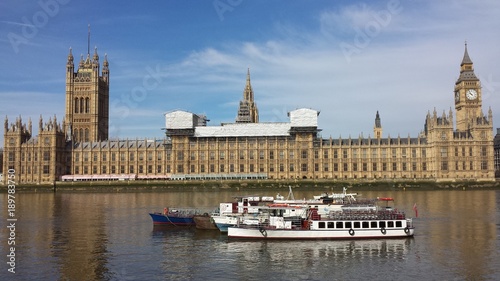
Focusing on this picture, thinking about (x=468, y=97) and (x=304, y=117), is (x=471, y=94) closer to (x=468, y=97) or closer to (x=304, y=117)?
(x=468, y=97)

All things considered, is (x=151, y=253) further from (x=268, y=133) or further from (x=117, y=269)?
(x=268, y=133)

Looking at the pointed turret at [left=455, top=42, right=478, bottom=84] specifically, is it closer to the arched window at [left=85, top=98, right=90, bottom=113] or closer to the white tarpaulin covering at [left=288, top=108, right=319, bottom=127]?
the white tarpaulin covering at [left=288, top=108, right=319, bottom=127]

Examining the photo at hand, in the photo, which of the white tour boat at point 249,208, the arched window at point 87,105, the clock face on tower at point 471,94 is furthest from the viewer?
the arched window at point 87,105

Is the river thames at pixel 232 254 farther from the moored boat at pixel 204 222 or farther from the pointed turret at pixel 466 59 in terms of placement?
the pointed turret at pixel 466 59

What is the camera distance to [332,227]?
52.5 meters

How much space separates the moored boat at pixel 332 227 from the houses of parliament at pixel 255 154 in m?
95.9

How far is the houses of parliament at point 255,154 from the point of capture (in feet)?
480

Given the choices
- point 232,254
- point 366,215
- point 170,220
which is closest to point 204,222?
point 170,220

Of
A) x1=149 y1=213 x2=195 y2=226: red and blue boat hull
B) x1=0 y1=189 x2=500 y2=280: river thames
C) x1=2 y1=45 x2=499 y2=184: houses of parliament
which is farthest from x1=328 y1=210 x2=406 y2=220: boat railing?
x1=2 y1=45 x2=499 y2=184: houses of parliament

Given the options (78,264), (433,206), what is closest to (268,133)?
(433,206)

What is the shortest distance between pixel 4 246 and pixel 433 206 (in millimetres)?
63129

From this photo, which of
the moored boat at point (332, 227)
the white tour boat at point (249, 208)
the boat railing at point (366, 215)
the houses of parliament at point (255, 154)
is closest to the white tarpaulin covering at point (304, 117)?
the houses of parliament at point (255, 154)

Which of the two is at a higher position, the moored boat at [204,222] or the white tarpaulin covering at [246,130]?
the white tarpaulin covering at [246,130]

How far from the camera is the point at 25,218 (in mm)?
70812
